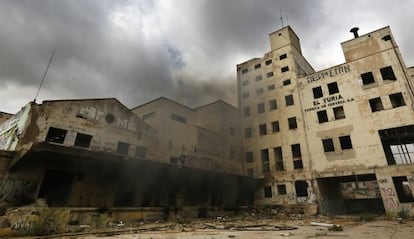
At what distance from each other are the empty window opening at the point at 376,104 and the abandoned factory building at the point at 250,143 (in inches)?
3.9

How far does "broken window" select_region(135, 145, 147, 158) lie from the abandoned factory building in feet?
0.45

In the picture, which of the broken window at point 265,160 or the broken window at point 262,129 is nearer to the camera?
the broken window at point 265,160

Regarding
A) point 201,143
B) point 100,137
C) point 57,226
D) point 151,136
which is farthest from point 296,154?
point 57,226

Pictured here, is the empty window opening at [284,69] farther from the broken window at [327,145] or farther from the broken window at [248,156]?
the broken window at [248,156]

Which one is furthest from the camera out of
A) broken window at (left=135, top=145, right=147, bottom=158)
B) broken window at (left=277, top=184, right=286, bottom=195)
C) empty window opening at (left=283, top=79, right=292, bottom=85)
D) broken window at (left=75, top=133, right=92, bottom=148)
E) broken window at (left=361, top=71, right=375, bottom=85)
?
empty window opening at (left=283, top=79, right=292, bottom=85)

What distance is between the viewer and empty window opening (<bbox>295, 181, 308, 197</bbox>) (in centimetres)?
2302

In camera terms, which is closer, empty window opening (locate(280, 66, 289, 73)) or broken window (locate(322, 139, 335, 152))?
broken window (locate(322, 139, 335, 152))

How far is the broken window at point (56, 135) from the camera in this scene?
17297mm

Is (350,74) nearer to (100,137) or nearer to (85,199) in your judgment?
(100,137)

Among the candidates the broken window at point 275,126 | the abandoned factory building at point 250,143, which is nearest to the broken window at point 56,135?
the abandoned factory building at point 250,143

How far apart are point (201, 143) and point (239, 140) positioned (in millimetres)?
6585

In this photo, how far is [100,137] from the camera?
764 inches

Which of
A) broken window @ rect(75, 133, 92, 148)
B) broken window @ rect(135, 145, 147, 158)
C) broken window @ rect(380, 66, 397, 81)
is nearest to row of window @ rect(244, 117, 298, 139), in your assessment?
broken window @ rect(380, 66, 397, 81)

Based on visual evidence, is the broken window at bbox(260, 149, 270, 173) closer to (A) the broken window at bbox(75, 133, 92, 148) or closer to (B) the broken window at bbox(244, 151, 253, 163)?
(B) the broken window at bbox(244, 151, 253, 163)
